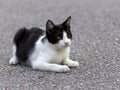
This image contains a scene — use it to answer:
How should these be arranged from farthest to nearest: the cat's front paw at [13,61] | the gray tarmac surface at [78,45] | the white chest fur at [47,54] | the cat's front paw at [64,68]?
the cat's front paw at [13,61] < the white chest fur at [47,54] < the cat's front paw at [64,68] < the gray tarmac surface at [78,45]

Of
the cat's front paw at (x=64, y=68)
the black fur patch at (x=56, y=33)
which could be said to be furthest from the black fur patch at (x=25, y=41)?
the cat's front paw at (x=64, y=68)

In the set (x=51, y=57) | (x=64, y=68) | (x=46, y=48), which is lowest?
(x=64, y=68)

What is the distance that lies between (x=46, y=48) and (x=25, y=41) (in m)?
0.53

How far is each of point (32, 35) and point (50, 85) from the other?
3.55 ft

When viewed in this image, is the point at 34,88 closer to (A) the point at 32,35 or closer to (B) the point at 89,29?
(A) the point at 32,35

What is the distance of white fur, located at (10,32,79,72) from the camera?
507 centimetres

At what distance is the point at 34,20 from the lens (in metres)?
10.3

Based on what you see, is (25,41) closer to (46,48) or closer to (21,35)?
(21,35)

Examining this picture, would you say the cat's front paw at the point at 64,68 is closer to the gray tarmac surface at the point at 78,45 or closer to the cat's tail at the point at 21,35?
the gray tarmac surface at the point at 78,45

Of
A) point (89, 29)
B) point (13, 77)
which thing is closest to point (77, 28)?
A: point (89, 29)

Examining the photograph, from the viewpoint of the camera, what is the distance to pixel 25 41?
560 centimetres

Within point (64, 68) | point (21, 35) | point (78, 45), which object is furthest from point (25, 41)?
point (78, 45)

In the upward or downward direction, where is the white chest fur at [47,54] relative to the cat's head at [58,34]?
downward

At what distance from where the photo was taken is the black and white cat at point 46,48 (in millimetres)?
4984
